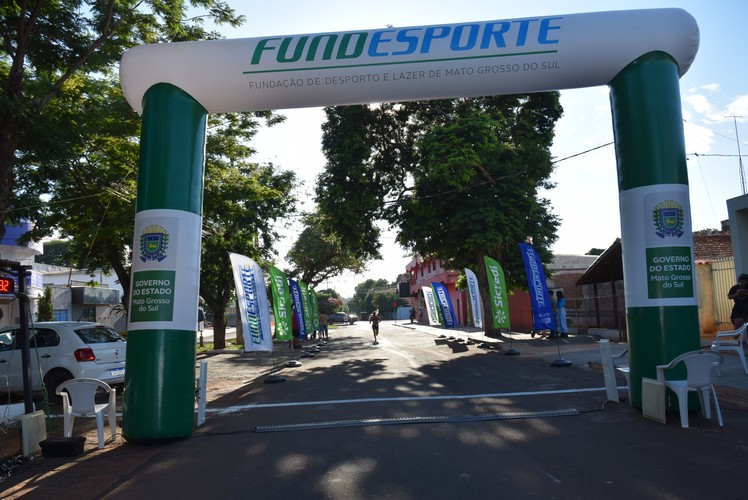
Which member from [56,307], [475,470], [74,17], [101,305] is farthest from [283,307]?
[101,305]

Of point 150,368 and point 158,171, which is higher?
point 158,171

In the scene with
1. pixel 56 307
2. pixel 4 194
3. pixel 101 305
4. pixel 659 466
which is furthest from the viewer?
pixel 101 305

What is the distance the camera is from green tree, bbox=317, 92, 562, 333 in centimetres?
1958

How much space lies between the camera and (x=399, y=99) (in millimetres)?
8367

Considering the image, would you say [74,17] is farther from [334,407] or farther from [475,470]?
[475,470]

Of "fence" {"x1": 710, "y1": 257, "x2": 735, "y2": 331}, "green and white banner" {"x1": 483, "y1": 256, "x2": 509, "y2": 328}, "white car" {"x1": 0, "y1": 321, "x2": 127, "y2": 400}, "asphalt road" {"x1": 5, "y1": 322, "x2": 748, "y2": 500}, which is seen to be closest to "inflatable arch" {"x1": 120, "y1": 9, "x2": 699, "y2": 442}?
"asphalt road" {"x1": 5, "y1": 322, "x2": 748, "y2": 500}

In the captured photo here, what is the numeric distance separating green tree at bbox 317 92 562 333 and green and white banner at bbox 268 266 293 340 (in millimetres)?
5934

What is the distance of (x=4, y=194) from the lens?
996 centimetres

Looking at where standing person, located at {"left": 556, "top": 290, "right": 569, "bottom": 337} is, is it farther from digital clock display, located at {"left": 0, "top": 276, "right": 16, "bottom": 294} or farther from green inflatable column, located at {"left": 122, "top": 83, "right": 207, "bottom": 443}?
digital clock display, located at {"left": 0, "top": 276, "right": 16, "bottom": 294}

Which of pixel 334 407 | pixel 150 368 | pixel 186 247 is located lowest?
pixel 334 407

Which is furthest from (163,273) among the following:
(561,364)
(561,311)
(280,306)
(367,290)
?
(367,290)

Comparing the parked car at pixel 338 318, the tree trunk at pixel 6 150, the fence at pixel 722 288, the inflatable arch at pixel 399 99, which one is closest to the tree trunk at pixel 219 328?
the tree trunk at pixel 6 150

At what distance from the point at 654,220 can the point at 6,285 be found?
8542 millimetres

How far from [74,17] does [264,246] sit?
17.9m
